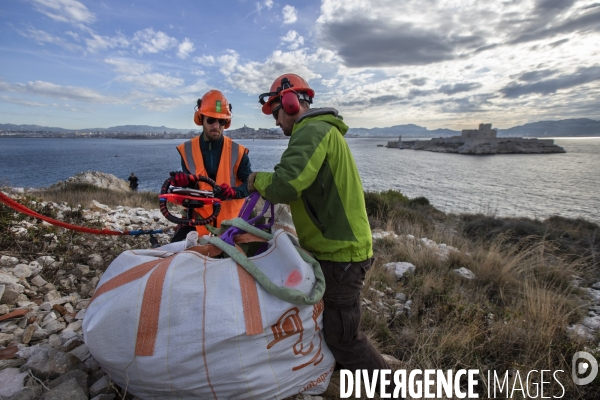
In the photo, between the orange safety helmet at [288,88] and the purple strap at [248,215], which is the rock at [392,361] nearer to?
the purple strap at [248,215]

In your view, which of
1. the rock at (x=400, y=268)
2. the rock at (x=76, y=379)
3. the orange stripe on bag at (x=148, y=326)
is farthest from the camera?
the rock at (x=400, y=268)

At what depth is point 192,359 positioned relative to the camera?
1553 millimetres

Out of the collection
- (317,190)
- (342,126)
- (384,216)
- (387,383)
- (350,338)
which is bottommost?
(384,216)

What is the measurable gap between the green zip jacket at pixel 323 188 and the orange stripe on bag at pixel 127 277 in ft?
2.56

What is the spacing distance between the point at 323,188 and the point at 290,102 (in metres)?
0.66

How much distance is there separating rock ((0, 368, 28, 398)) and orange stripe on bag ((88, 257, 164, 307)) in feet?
2.33

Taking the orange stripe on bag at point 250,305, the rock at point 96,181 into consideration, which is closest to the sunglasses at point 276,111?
the orange stripe on bag at point 250,305

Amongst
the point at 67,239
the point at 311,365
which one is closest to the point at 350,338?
the point at 311,365

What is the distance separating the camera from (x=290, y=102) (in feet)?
6.82

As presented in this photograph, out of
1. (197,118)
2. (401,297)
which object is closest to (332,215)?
(197,118)

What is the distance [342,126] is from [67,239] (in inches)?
165

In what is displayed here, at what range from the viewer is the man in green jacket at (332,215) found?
1.79 meters

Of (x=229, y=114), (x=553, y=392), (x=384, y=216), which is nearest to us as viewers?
(x=553, y=392)

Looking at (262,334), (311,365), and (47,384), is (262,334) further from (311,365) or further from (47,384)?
(47,384)
